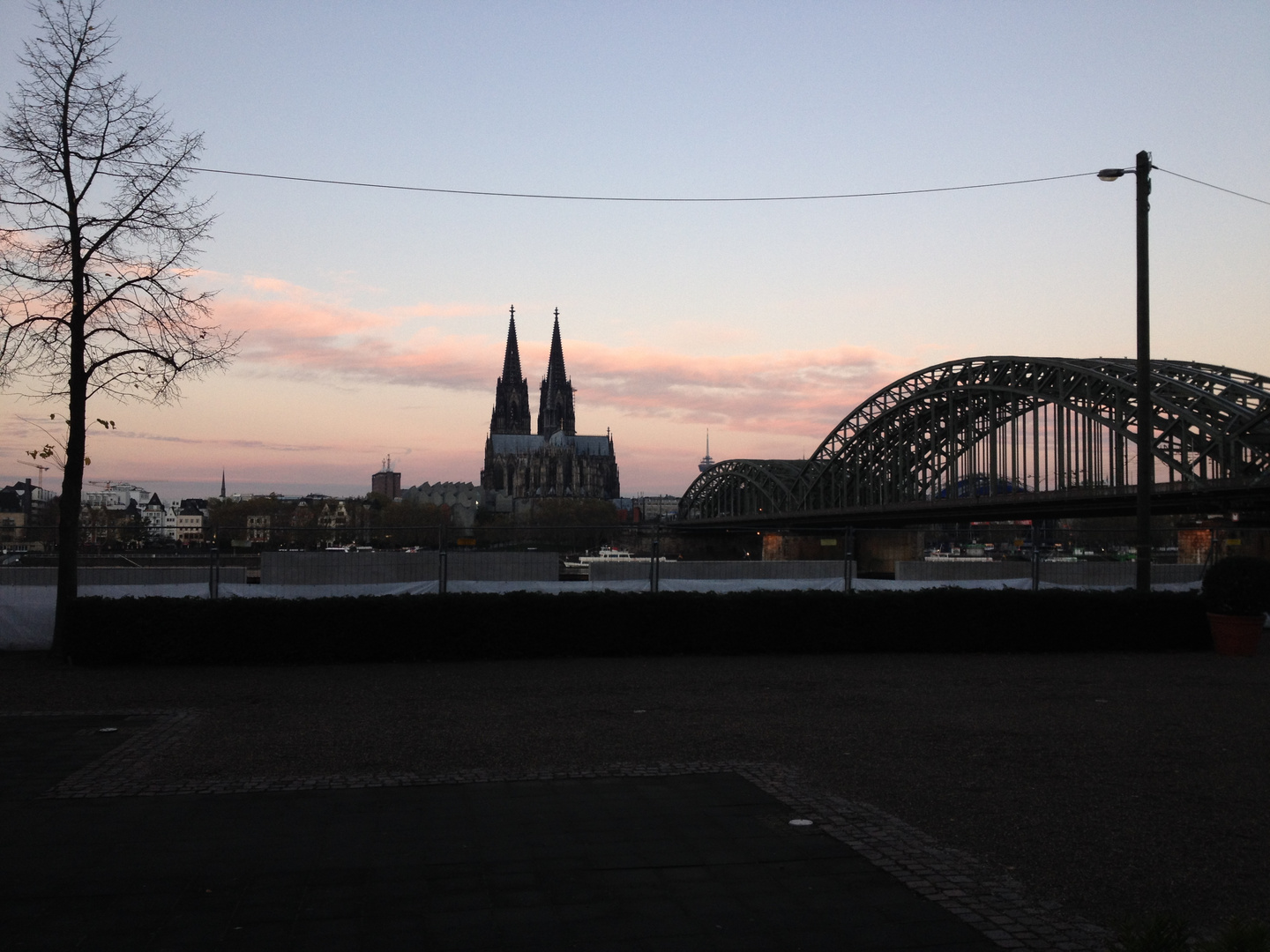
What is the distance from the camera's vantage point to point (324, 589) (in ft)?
61.8

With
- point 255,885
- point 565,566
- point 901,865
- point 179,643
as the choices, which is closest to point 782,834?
point 901,865

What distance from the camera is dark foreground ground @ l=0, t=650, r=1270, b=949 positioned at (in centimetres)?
628

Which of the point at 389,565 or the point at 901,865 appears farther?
the point at 389,565

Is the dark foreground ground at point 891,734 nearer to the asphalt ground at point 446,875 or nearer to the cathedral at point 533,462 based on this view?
the asphalt ground at point 446,875

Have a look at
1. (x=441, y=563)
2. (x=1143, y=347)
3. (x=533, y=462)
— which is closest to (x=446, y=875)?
(x=441, y=563)

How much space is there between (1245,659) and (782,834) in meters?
13.9

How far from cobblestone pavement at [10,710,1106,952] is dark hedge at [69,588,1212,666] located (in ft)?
17.5

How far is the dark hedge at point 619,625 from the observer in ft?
51.2

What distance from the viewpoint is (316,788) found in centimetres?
763

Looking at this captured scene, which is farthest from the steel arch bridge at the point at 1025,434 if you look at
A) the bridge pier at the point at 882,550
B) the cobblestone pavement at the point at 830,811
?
the cobblestone pavement at the point at 830,811

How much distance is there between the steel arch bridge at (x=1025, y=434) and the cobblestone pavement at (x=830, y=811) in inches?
1021

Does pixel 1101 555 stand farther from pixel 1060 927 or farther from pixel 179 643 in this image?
pixel 1060 927

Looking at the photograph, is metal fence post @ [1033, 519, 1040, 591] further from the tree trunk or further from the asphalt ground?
the tree trunk

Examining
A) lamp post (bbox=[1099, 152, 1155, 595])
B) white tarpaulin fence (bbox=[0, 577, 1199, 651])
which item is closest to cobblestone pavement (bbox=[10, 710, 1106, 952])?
white tarpaulin fence (bbox=[0, 577, 1199, 651])
